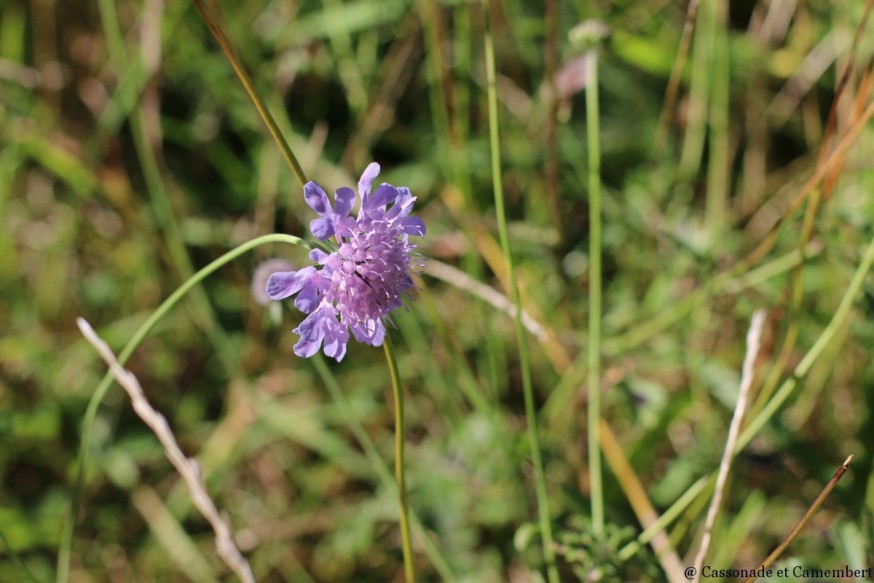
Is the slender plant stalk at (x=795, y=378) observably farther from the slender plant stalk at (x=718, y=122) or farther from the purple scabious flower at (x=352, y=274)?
the slender plant stalk at (x=718, y=122)

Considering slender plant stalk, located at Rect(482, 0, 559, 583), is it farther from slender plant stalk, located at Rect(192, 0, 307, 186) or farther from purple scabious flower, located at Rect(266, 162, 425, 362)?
slender plant stalk, located at Rect(192, 0, 307, 186)

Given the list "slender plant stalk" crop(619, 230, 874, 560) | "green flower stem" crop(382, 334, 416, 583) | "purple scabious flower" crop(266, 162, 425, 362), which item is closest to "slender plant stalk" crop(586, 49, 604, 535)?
"slender plant stalk" crop(619, 230, 874, 560)

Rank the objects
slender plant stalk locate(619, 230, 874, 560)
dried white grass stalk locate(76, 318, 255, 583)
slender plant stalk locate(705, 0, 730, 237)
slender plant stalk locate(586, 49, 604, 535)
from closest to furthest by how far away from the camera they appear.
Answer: dried white grass stalk locate(76, 318, 255, 583) < slender plant stalk locate(619, 230, 874, 560) < slender plant stalk locate(586, 49, 604, 535) < slender plant stalk locate(705, 0, 730, 237)

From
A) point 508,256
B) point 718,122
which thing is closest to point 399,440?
point 508,256

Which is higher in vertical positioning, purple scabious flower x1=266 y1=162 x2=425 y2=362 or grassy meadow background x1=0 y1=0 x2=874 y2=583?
grassy meadow background x1=0 y1=0 x2=874 y2=583

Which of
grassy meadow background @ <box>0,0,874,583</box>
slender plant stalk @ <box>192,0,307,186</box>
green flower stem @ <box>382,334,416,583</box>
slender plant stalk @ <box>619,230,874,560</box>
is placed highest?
grassy meadow background @ <box>0,0,874,583</box>

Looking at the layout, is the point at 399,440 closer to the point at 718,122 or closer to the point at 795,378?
the point at 795,378

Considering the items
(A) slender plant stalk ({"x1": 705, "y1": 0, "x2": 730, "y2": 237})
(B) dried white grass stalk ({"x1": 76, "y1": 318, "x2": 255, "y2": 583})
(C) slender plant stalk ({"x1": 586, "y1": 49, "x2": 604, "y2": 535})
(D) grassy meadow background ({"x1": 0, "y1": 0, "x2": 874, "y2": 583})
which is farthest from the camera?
(A) slender plant stalk ({"x1": 705, "y1": 0, "x2": 730, "y2": 237})
